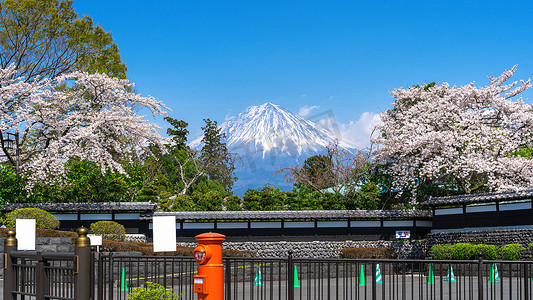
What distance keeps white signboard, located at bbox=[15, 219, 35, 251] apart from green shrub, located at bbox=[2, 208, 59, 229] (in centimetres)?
1409

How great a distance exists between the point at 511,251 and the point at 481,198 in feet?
11.0

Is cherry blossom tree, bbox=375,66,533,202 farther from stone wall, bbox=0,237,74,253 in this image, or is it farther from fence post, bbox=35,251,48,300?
fence post, bbox=35,251,48,300

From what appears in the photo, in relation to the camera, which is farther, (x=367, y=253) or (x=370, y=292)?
(x=367, y=253)

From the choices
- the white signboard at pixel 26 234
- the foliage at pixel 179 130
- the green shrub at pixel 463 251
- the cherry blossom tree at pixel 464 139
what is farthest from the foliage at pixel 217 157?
the white signboard at pixel 26 234

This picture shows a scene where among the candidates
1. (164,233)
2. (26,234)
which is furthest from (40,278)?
(26,234)

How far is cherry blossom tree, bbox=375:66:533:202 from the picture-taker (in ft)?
95.0

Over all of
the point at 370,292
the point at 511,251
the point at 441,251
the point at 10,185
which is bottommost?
the point at 370,292

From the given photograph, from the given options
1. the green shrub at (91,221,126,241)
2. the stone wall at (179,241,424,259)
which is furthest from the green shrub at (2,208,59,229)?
the stone wall at (179,241,424,259)

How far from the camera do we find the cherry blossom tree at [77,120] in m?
25.5

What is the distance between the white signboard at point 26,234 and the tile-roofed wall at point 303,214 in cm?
A: 1882

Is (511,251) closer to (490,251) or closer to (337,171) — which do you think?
(490,251)

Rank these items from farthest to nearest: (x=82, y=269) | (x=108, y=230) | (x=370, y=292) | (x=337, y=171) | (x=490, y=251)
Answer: (x=337, y=171) → (x=108, y=230) → (x=490, y=251) → (x=370, y=292) → (x=82, y=269)

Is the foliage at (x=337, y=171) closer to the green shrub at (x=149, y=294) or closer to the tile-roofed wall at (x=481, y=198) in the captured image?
the tile-roofed wall at (x=481, y=198)

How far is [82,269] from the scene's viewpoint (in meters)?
7.00
